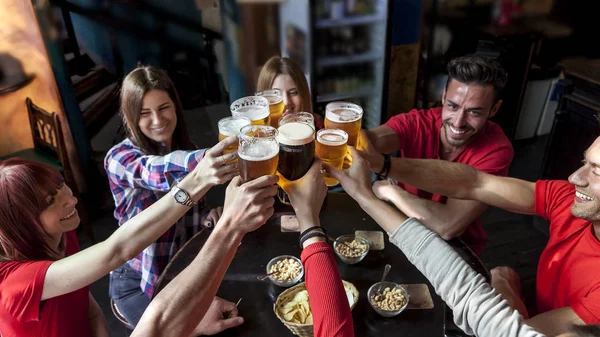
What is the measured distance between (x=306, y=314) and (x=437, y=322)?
533mm

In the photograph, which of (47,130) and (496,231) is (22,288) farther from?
(496,231)

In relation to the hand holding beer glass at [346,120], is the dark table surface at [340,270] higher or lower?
lower

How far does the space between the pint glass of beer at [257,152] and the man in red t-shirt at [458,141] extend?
1045mm

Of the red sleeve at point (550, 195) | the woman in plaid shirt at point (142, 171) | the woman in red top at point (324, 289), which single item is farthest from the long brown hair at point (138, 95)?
the red sleeve at point (550, 195)

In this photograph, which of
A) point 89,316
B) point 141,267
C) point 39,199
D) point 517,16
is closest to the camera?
point 39,199

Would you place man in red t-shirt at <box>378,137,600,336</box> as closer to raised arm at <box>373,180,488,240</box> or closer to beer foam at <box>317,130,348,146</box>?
Result: raised arm at <box>373,180,488,240</box>

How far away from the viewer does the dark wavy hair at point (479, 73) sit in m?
2.32

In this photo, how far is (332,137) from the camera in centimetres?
162

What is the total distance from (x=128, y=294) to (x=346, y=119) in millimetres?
1510

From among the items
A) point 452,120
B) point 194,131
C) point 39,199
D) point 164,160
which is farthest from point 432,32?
point 39,199

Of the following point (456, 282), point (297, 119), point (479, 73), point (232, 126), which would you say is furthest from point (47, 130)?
point (456, 282)

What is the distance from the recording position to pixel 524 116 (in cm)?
506

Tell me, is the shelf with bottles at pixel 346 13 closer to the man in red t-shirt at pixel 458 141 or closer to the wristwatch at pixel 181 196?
the man in red t-shirt at pixel 458 141

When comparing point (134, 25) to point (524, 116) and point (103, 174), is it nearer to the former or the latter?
point (103, 174)
